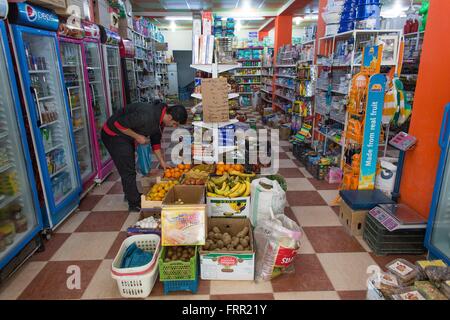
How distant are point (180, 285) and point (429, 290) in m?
1.83

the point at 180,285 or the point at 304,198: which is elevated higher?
the point at 180,285

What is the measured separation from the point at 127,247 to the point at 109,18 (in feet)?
17.1

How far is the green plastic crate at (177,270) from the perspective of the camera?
249 centimetres

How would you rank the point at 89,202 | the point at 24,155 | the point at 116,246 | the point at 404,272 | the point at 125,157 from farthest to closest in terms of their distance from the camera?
the point at 89,202 < the point at 125,157 < the point at 116,246 < the point at 24,155 < the point at 404,272

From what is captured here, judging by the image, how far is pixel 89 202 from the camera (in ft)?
Result: 14.5

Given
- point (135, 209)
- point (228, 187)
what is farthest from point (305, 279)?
point (135, 209)

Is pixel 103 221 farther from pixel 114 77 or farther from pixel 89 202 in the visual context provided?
pixel 114 77

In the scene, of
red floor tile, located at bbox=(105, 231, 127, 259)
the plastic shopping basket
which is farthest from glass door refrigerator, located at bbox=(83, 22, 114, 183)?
the plastic shopping basket

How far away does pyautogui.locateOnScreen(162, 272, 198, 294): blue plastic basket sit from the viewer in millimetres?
2549

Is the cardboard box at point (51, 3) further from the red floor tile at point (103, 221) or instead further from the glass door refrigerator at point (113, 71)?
the red floor tile at point (103, 221)

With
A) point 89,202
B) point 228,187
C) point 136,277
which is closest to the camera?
point 136,277

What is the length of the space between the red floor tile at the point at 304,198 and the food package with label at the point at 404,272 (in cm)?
193

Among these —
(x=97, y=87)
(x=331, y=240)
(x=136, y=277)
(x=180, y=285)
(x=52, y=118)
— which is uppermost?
(x=97, y=87)

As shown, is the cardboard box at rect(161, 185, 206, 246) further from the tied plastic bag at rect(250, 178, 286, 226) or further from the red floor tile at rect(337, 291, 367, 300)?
the red floor tile at rect(337, 291, 367, 300)
